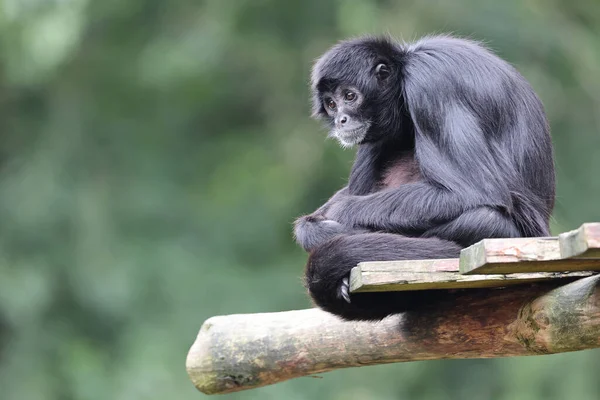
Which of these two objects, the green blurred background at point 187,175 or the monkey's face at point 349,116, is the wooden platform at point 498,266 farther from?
the green blurred background at point 187,175

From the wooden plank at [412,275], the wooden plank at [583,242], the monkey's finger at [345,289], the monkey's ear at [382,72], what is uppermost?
the monkey's ear at [382,72]

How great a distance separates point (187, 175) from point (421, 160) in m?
11.8

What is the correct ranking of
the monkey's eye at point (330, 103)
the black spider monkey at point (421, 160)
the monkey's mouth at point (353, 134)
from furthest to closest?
the monkey's eye at point (330, 103)
the monkey's mouth at point (353, 134)
the black spider monkey at point (421, 160)

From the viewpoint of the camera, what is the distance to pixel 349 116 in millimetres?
5938

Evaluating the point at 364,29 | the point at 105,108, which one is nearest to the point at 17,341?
the point at 105,108

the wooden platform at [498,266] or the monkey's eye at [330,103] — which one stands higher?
the monkey's eye at [330,103]

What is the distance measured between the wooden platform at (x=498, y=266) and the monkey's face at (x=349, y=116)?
1.29 m

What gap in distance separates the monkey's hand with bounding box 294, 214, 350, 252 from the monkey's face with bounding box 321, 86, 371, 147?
0.52 metres

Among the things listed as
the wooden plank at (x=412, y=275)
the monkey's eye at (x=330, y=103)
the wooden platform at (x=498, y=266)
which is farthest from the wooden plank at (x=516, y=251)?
the monkey's eye at (x=330, y=103)

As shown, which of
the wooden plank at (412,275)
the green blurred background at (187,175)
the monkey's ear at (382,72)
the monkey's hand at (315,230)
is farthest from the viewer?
the green blurred background at (187,175)

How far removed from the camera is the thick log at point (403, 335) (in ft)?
15.9

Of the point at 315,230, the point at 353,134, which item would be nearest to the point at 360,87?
the point at 353,134

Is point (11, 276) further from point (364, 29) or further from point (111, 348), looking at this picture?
point (364, 29)

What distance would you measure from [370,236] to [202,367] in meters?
2.02
